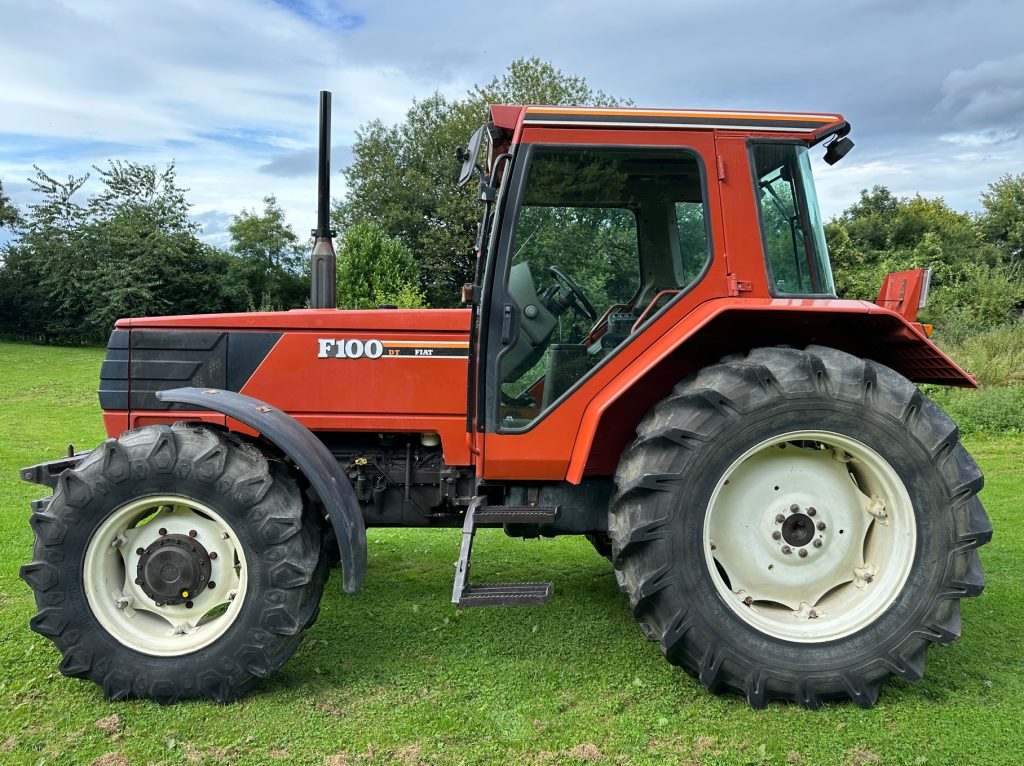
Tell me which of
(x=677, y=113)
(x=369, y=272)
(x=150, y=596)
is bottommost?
(x=150, y=596)

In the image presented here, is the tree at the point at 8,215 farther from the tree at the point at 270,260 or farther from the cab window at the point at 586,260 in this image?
the cab window at the point at 586,260

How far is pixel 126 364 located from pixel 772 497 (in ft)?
10.4

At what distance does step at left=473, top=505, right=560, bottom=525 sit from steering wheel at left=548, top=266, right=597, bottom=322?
92 centimetres

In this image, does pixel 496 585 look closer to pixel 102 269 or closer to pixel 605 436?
pixel 605 436

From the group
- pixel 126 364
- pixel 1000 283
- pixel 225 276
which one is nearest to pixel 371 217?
pixel 225 276

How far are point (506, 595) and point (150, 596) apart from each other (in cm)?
154

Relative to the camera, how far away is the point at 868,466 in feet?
10.3

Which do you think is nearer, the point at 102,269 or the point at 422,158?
the point at 102,269

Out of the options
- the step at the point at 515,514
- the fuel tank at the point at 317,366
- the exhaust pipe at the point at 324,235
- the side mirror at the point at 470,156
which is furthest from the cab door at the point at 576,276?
the exhaust pipe at the point at 324,235

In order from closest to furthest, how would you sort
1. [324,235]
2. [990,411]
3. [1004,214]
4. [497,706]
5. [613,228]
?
[497,706]
[613,228]
[324,235]
[990,411]
[1004,214]

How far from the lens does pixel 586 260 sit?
3457 mm

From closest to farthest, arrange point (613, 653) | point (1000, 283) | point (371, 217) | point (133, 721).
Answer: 1. point (133, 721)
2. point (613, 653)
3. point (1000, 283)
4. point (371, 217)

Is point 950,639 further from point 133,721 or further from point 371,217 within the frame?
point 371,217

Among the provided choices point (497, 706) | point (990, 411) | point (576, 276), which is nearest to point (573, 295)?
point (576, 276)
